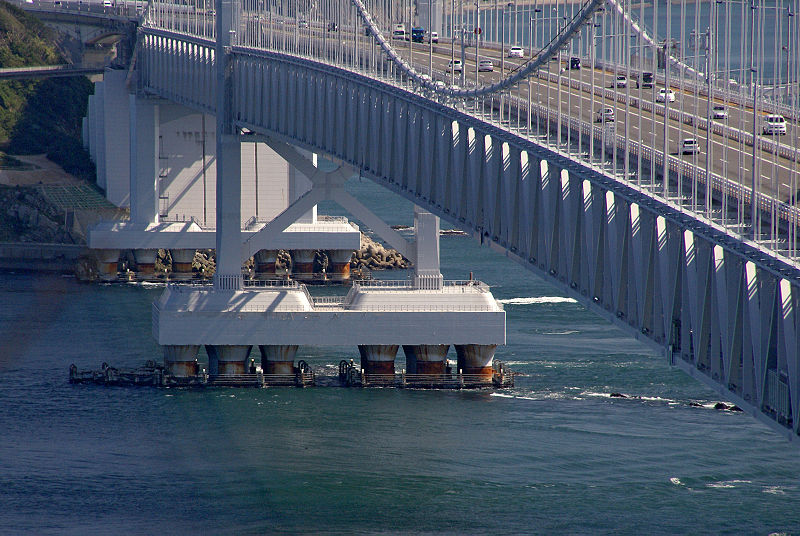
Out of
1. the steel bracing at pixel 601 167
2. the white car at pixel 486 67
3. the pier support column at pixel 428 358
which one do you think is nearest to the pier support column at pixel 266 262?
the steel bracing at pixel 601 167

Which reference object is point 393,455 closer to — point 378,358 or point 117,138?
point 378,358

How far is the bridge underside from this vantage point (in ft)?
106

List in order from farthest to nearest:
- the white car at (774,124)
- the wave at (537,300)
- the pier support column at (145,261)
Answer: the pier support column at (145,261), the wave at (537,300), the white car at (774,124)

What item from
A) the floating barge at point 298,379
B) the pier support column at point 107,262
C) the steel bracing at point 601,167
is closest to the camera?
the steel bracing at point 601,167

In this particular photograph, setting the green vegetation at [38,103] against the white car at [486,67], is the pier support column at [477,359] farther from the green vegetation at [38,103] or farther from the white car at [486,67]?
the green vegetation at [38,103]

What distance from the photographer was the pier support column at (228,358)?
66.9m

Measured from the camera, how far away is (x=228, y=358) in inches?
2635

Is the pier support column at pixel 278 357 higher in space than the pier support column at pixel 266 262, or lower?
higher

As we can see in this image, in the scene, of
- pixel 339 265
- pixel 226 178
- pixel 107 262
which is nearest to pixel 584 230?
pixel 226 178

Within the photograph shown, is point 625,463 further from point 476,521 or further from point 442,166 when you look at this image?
point 442,166

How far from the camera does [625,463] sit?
5403cm

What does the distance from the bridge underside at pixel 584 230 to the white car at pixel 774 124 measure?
2.72 m

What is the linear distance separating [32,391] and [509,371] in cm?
1844

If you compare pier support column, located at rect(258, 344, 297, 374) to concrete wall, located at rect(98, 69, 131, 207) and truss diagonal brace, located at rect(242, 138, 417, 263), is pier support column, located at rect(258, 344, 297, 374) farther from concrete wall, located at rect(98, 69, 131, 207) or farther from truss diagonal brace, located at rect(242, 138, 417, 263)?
concrete wall, located at rect(98, 69, 131, 207)
